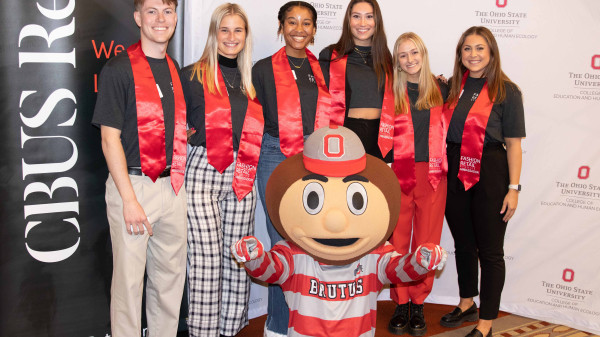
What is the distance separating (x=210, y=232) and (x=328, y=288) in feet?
2.47

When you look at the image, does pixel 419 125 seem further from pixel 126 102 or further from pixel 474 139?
pixel 126 102

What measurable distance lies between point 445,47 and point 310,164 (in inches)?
78.4

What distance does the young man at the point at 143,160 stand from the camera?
239 cm

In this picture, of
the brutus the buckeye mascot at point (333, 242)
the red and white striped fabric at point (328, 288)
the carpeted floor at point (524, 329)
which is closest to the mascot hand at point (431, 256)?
the brutus the buckeye mascot at point (333, 242)

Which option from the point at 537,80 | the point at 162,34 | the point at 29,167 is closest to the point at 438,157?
the point at 537,80

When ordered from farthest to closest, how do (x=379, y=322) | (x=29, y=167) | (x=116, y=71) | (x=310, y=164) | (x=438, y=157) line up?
(x=379, y=322) → (x=438, y=157) → (x=29, y=167) → (x=116, y=71) → (x=310, y=164)

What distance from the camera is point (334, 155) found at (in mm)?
2125

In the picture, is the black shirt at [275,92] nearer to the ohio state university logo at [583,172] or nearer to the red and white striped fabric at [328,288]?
the red and white striped fabric at [328,288]

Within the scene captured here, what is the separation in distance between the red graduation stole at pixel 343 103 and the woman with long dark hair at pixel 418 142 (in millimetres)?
53

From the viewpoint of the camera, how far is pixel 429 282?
11.0 ft

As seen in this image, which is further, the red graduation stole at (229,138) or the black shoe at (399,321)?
the black shoe at (399,321)

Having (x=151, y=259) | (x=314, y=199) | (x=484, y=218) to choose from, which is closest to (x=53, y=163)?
(x=151, y=259)

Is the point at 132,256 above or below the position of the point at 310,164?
below

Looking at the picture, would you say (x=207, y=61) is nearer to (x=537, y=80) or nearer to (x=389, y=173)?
(x=389, y=173)
